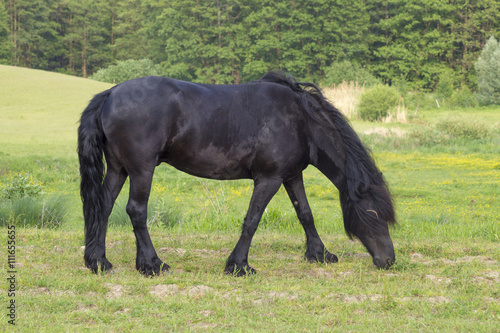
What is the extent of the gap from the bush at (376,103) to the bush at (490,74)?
47.1 feet

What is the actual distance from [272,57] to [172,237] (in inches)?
2195

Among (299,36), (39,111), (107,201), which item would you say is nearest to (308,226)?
(107,201)

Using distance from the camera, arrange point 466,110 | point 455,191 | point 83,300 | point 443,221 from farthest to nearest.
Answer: point 466,110, point 455,191, point 443,221, point 83,300

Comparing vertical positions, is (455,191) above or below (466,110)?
above

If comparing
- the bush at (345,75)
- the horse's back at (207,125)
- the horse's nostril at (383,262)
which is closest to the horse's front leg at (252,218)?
the horse's back at (207,125)

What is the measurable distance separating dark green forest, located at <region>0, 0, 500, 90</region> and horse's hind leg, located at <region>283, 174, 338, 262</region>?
170ft

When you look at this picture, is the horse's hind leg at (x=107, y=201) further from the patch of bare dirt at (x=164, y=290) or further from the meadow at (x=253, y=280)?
the patch of bare dirt at (x=164, y=290)

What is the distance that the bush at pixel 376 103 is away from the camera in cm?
3281

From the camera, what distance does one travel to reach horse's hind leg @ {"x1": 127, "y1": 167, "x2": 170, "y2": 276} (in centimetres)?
561

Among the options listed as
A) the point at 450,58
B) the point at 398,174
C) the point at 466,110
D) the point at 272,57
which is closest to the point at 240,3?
the point at 272,57

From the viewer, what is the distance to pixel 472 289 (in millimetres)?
5109

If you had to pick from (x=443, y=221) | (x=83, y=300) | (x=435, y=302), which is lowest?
(x=443, y=221)

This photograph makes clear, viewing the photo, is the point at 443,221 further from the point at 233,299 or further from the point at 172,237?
the point at 233,299

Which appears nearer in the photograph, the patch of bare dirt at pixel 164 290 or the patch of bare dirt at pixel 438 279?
the patch of bare dirt at pixel 164 290
